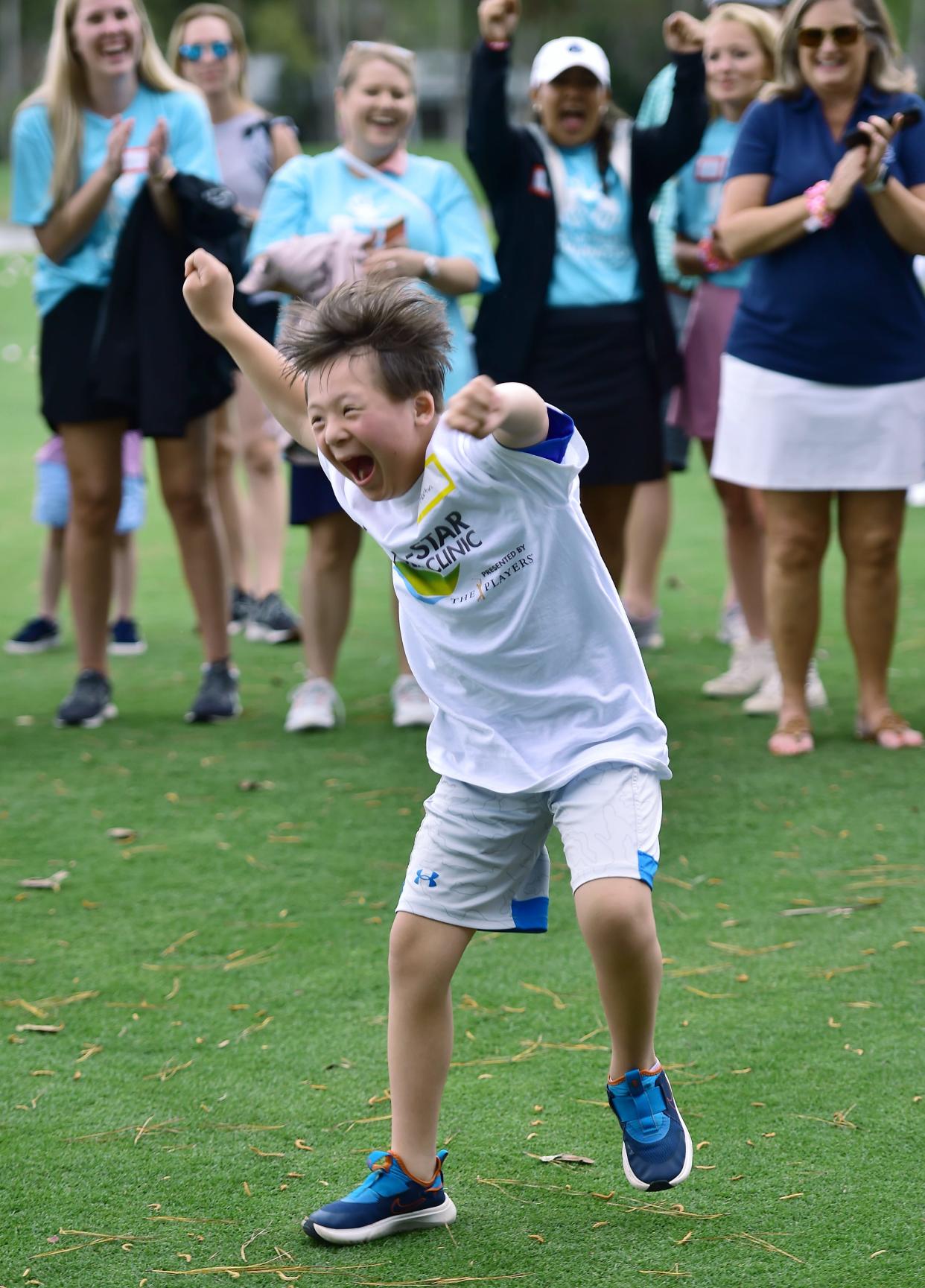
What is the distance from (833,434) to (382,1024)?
254 cm

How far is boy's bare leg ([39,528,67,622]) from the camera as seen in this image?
24.0ft

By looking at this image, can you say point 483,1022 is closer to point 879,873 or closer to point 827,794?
point 879,873

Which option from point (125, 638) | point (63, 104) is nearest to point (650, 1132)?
point (63, 104)

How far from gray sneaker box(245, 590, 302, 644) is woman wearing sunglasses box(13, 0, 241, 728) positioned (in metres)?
1.46

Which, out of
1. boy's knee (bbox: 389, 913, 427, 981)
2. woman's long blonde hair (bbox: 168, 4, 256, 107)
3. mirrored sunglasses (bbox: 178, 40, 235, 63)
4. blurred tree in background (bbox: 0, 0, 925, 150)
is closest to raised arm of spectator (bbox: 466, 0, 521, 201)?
mirrored sunglasses (bbox: 178, 40, 235, 63)

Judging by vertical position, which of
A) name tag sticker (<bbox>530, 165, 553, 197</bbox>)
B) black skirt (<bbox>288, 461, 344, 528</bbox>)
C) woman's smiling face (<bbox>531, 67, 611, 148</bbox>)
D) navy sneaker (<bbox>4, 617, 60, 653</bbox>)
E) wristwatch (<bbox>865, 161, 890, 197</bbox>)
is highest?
woman's smiling face (<bbox>531, 67, 611, 148</bbox>)

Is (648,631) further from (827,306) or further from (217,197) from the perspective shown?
(217,197)

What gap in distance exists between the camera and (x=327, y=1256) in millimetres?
2633

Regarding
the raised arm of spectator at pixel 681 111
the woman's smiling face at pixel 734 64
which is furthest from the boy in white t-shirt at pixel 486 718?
the woman's smiling face at pixel 734 64

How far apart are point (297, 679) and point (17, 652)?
1408 mm

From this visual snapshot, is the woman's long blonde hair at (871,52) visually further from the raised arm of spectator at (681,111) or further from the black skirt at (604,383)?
the black skirt at (604,383)

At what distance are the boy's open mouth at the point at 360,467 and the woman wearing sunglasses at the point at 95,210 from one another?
2.98m

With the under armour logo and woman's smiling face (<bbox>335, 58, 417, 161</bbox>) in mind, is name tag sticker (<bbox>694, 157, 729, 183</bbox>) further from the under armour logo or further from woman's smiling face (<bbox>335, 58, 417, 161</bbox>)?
the under armour logo

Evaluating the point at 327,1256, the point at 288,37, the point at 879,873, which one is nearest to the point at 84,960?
the point at 327,1256
